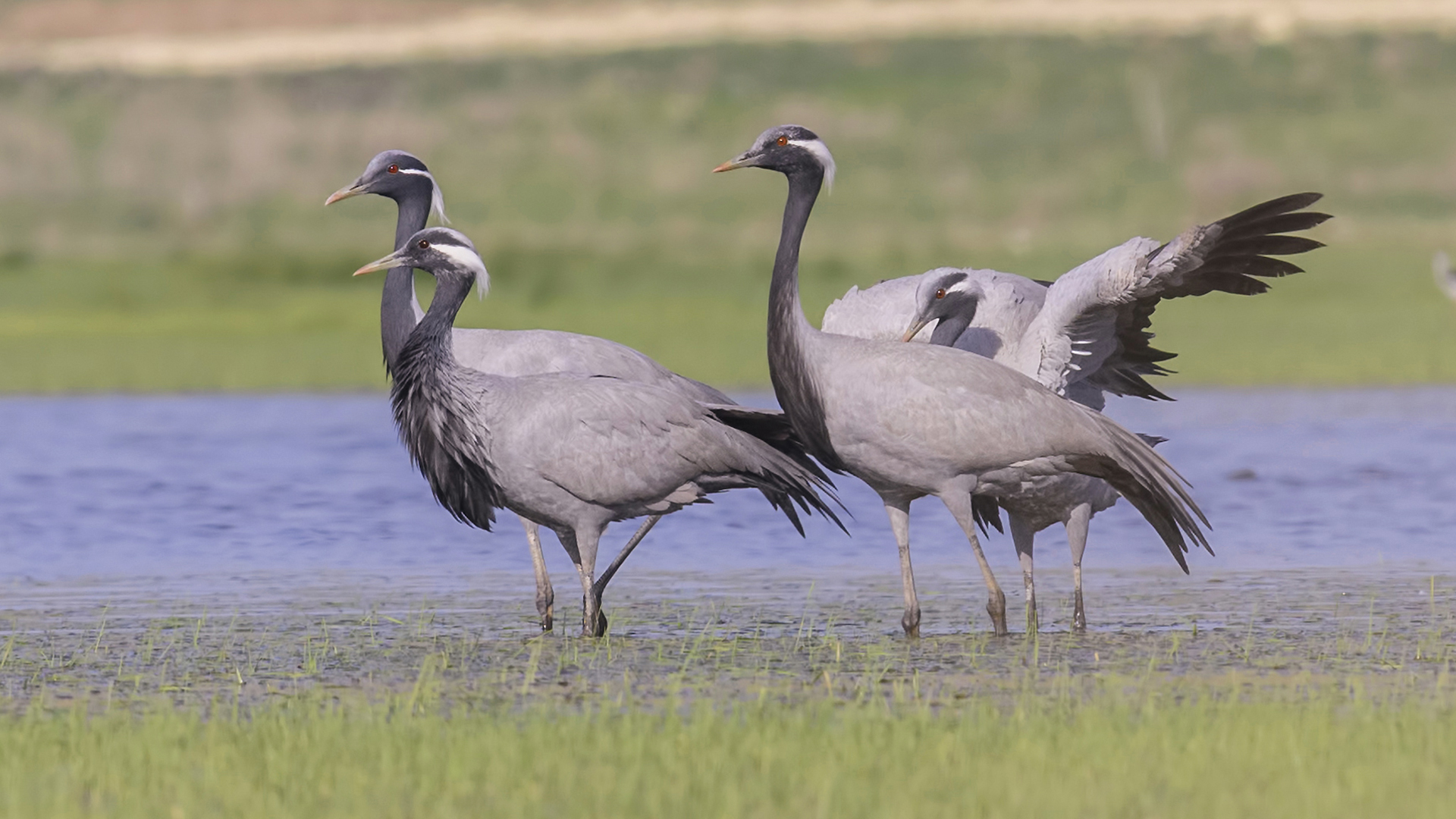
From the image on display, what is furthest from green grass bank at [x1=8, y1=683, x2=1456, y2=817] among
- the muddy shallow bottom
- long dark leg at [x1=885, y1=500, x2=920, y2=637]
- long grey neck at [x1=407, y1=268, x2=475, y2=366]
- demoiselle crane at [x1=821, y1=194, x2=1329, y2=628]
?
long grey neck at [x1=407, y1=268, x2=475, y2=366]

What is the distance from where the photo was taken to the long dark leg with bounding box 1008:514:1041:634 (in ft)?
32.7

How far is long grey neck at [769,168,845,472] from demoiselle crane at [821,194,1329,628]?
93 centimetres

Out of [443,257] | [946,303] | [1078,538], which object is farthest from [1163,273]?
[443,257]

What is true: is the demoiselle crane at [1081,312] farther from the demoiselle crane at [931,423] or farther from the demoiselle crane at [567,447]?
the demoiselle crane at [567,447]

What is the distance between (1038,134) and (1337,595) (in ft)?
145

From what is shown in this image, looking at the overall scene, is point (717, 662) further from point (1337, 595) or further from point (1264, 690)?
point (1337, 595)

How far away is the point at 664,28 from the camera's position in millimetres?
61031

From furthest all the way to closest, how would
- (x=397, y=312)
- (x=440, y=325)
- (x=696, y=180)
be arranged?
(x=696, y=180), (x=397, y=312), (x=440, y=325)

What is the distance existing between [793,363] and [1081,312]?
137 centimetres

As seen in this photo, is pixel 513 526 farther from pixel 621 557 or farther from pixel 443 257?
pixel 443 257

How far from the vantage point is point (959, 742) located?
22.9ft

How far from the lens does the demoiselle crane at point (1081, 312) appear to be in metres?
9.67

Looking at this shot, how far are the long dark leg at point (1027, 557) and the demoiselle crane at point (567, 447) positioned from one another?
960 millimetres

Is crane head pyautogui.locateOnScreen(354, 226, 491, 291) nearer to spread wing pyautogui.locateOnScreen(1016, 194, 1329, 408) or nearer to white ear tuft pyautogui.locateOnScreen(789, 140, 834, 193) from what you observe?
white ear tuft pyautogui.locateOnScreen(789, 140, 834, 193)
